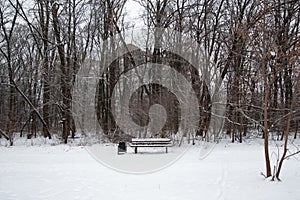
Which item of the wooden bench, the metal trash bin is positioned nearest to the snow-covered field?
the metal trash bin

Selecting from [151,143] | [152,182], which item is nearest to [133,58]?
[151,143]

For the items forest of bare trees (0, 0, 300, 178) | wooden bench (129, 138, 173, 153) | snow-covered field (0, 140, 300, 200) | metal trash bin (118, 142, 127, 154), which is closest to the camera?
snow-covered field (0, 140, 300, 200)

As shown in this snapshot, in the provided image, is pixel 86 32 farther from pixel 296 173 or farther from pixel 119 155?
pixel 296 173

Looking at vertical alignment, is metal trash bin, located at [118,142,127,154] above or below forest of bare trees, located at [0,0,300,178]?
below

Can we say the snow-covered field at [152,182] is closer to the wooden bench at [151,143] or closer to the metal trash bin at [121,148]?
the metal trash bin at [121,148]

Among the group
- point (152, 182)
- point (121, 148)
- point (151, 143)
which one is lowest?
point (152, 182)

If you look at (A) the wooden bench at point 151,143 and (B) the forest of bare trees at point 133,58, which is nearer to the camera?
(A) the wooden bench at point 151,143

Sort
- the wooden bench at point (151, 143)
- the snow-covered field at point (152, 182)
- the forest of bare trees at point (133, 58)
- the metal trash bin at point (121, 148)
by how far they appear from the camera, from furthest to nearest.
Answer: the forest of bare trees at point (133, 58), the wooden bench at point (151, 143), the metal trash bin at point (121, 148), the snow-covered field at point (152, 182)

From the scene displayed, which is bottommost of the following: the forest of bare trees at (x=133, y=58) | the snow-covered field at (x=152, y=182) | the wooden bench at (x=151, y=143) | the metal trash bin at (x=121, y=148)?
the snow-covered field at (x=152, y=182)

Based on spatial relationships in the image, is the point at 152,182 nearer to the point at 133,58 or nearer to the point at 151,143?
the point at 151,143

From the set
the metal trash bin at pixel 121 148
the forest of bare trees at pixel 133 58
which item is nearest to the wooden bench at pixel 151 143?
the metal trash bin at pixel 121 148

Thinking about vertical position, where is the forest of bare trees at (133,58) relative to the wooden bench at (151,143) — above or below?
above

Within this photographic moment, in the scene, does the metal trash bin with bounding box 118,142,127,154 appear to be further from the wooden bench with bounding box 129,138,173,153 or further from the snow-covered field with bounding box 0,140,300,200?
the snow-covered field with bounding box 0,140,300,200

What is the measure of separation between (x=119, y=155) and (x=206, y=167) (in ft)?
11.5
